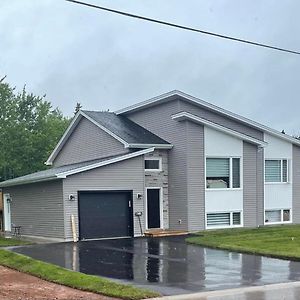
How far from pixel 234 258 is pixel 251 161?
35.6 ft

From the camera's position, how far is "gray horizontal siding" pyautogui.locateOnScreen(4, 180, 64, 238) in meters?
22.5

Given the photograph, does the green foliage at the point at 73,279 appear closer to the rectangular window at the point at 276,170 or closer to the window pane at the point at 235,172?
the window pane at the point at 235,172

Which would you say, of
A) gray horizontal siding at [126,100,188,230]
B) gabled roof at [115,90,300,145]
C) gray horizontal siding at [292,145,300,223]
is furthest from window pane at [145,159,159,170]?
gray horizontal siding at [292,145,300,223]

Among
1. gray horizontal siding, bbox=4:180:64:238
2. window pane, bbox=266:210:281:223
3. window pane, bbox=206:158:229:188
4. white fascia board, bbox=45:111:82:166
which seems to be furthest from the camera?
white fascia board, bbox=45:111:82:166

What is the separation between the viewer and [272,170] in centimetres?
2778

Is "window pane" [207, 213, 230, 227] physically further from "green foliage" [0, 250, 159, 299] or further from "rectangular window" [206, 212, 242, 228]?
"green foliage" [0, 250, 159, 299]

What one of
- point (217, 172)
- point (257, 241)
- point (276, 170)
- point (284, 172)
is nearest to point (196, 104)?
point (217, 172)

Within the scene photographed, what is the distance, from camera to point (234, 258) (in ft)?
51.0

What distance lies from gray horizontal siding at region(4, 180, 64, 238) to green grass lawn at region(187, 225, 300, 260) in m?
5.87

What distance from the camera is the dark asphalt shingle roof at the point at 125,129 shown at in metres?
24.9

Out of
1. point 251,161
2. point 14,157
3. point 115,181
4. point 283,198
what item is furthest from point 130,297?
point 14,157

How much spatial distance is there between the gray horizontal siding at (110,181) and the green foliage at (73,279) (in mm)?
6175

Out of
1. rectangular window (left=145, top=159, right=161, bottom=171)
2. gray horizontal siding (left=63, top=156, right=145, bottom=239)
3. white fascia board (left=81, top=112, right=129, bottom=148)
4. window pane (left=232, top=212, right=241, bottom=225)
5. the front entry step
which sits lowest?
the front entry step

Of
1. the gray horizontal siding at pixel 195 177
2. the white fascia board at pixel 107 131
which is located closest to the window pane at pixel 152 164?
the white fascia board at pixel 107 131
